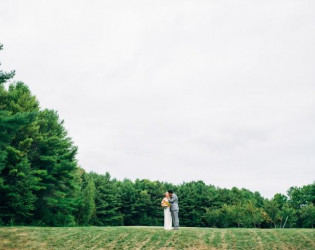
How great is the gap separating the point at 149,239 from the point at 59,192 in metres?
23.5

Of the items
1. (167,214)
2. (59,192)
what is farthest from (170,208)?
(59,192)

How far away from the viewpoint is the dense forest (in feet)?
107

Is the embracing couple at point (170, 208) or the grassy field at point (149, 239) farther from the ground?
the embracing couple at point (170, 208)

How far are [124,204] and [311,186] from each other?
1926 inches

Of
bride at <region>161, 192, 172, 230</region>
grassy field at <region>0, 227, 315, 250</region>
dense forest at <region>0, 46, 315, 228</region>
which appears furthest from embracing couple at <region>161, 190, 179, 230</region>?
dense forest at <region>0, 46, 315, 228</region>

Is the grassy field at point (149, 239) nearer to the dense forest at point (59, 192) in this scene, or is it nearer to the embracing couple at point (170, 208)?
the embracing couple at point (170, 208)

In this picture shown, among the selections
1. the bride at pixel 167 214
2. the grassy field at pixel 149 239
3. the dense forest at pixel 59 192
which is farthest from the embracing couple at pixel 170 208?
the dense forest at pixel 59 192

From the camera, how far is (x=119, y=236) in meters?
17.8

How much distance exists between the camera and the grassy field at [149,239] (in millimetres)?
15906

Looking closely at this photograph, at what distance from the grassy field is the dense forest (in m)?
7.37

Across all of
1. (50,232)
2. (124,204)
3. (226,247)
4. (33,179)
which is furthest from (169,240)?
(124,204)

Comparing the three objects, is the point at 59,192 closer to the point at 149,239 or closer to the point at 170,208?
the point at 170,208

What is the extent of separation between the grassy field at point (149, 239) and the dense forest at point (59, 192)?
737 cm

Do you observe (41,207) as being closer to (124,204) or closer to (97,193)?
(97,193)
